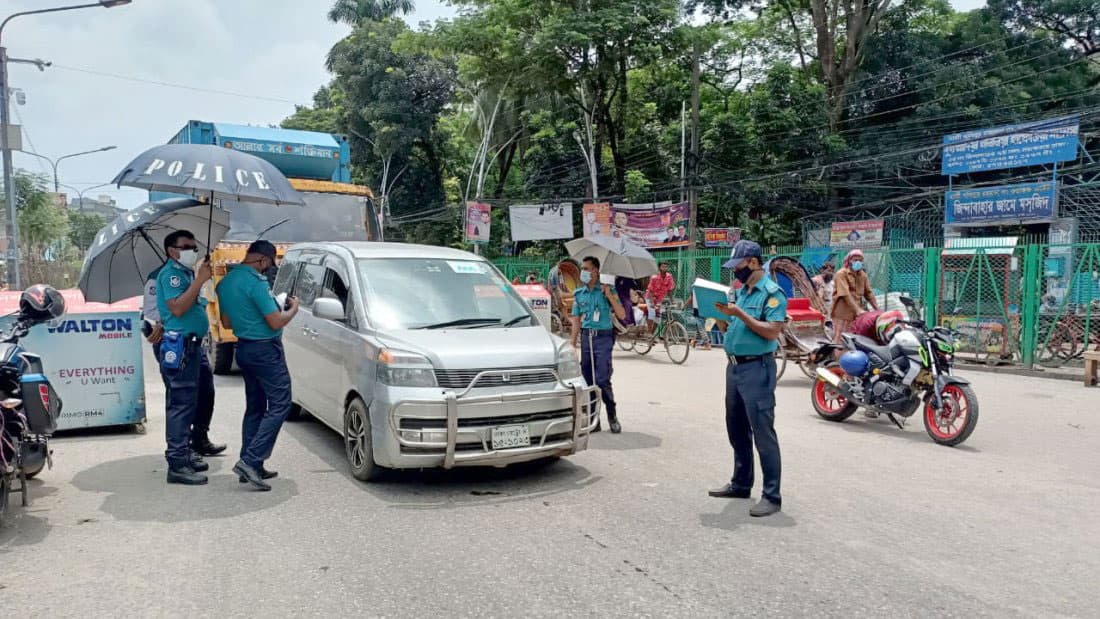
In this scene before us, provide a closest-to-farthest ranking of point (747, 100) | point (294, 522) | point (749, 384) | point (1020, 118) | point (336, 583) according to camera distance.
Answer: point (336, 583) → point (294, 522) → point (749, 384) → point (1020, 118) → point (747, 100)

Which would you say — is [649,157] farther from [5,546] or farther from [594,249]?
[5,546]

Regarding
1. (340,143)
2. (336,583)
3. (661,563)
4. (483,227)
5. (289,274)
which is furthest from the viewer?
(483,227)

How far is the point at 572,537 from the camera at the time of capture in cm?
456

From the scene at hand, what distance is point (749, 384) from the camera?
5145 mm

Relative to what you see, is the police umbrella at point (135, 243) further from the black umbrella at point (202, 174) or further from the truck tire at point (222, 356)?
the truck tire at point (222, 356)

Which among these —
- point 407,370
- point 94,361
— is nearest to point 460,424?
point 407,370

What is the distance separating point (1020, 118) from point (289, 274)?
23.7 m

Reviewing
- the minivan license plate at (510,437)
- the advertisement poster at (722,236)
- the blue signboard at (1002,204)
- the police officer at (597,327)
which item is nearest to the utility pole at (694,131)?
the advertisement poster at (722,236)

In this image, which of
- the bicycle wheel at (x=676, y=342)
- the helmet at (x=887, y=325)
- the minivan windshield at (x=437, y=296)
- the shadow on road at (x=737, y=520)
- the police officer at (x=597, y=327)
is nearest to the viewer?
the shadow on road at (x=737, y=520)

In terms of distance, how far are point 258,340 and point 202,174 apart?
1.21 metres

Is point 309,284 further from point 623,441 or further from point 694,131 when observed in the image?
point 694,131

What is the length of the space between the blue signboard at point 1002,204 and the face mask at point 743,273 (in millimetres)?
18966

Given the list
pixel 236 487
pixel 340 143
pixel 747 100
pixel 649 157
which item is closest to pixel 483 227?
pixel 649 157

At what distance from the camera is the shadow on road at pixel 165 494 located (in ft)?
16.4
